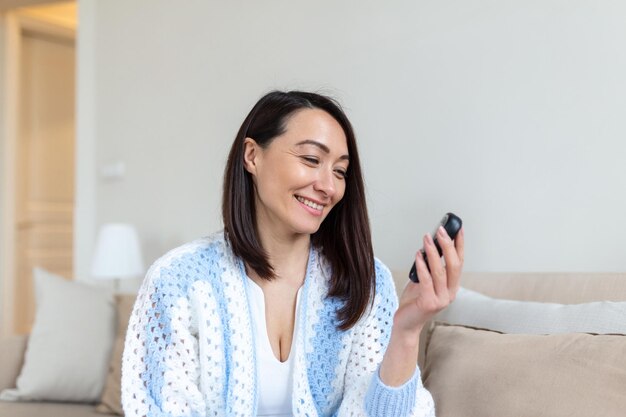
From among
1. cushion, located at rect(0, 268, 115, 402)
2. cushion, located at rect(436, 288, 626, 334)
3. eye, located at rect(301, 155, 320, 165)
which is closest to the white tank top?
eye, located at rect(301, 155, 320, 165)

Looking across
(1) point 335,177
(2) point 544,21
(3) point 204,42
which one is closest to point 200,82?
(3) point 204,42

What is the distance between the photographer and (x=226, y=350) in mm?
1594

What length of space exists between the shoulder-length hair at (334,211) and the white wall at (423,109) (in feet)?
3.26

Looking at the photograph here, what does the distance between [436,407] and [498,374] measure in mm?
177

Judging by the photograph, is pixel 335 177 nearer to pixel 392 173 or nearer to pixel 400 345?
pixel 400 345

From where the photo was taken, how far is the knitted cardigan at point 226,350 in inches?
59.9

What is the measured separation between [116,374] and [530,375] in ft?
4.99

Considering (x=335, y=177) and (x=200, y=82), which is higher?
(x=200, y=82)

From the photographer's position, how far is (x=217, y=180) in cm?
337

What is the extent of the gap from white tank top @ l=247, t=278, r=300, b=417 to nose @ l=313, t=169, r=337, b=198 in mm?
291

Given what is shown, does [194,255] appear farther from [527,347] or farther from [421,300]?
[527,347]

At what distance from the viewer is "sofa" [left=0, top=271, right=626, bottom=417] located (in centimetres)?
163

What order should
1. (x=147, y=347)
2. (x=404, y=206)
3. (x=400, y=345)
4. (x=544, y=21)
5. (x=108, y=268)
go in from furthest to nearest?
(x=108, y=268) → (x=404, y=206) → (x=544, y=21) → (x=147, y=347) → (x=400, y=345)

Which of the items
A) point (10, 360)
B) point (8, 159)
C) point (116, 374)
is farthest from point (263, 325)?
point (8, 159)
